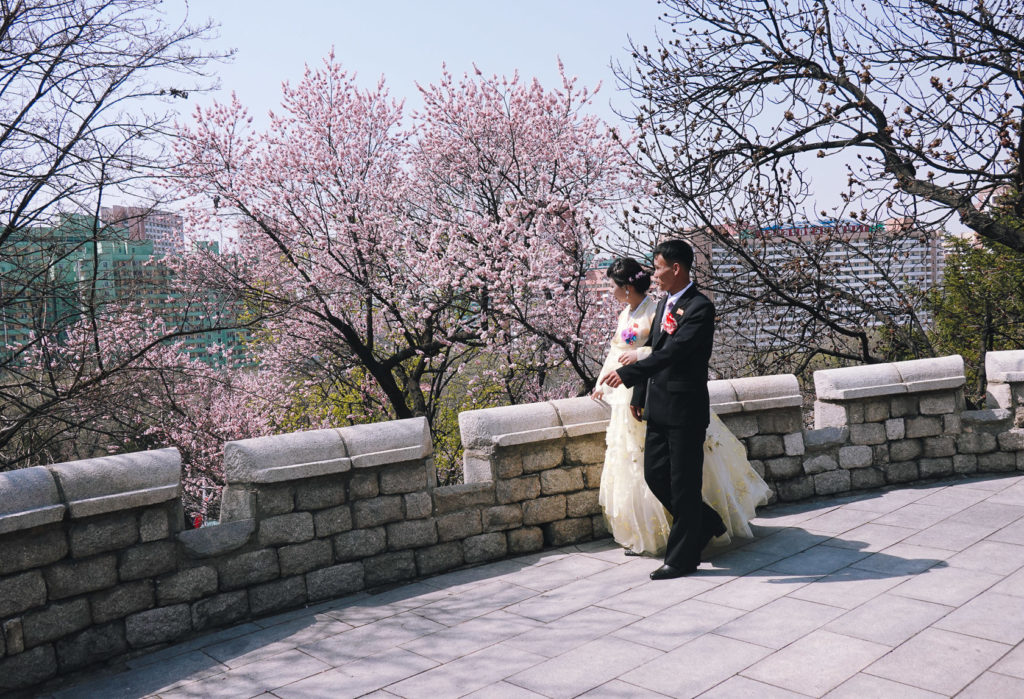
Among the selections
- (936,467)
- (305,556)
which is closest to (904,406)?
(936,467)

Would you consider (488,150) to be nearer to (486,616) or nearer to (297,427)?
(297,427)

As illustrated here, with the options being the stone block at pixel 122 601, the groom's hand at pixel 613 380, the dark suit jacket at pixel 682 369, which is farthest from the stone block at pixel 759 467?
the stone block at pixel 122 601

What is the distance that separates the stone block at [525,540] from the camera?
541 centimetres

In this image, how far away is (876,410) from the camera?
6.63m

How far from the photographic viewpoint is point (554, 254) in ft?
40.1

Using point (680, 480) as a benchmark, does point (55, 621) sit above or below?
below

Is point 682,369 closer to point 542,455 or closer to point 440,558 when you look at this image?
point 542,455

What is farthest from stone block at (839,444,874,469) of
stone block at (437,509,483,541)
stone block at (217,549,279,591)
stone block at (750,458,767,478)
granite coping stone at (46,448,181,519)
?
granite coping stone at (46,448,181,519)

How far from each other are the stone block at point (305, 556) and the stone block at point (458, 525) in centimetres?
73

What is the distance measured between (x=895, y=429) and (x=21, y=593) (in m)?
6.27

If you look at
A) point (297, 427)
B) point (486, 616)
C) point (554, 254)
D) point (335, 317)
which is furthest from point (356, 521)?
point (297, 427)

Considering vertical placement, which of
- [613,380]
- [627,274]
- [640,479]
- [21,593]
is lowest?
[21,593]

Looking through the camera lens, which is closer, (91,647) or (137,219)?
(91,647)

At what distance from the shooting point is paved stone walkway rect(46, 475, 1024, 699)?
10.8 ft
